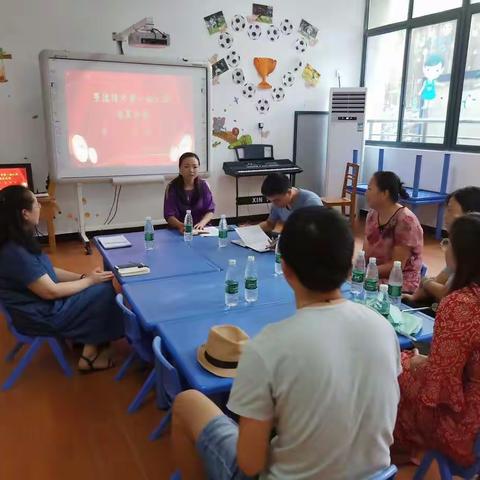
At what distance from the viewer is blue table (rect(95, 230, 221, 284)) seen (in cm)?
245

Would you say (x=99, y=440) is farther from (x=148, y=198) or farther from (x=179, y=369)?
(x=148, y=198)

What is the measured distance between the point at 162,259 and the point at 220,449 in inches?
62.9

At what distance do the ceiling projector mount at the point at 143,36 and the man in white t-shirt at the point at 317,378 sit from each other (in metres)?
4.41

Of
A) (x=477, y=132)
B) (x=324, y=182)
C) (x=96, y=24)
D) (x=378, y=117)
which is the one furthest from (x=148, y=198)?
(x=477, y=132)

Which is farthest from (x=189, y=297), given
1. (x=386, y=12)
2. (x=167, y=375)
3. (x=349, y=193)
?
(x=386, y=12)

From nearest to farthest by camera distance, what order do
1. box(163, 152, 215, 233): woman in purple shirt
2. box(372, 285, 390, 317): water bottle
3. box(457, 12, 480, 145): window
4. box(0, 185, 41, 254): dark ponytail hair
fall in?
box(372, 285, 390, 317): water bottle, box(0, 185, 41, 254): dark ponytail hair, box(163, 152, 215, 233): woman in purple shirt, box(457, 12, 480, 145): window

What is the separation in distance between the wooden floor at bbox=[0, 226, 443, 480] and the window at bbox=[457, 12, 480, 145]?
4557 millimetres

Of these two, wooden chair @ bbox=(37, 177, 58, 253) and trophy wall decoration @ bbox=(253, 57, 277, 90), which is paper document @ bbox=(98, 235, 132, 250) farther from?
trophy wall decoration @ bbox=(253, 57, 277, 90)

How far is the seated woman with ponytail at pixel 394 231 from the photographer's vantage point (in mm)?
2529

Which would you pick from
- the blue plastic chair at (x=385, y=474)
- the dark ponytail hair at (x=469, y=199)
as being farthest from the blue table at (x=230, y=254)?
the blue plastic chair at (x=385, y=474)

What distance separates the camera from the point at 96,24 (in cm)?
500

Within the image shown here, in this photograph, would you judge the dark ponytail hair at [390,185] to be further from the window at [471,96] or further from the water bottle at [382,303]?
the window at [471,96]

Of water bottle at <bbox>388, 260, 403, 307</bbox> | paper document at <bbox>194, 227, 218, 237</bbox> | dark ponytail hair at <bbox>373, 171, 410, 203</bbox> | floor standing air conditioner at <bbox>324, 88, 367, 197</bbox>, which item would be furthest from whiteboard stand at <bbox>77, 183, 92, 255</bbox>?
water bottle at <bbox>388, 260, 403, 307</bbox>

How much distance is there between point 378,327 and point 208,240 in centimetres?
216
